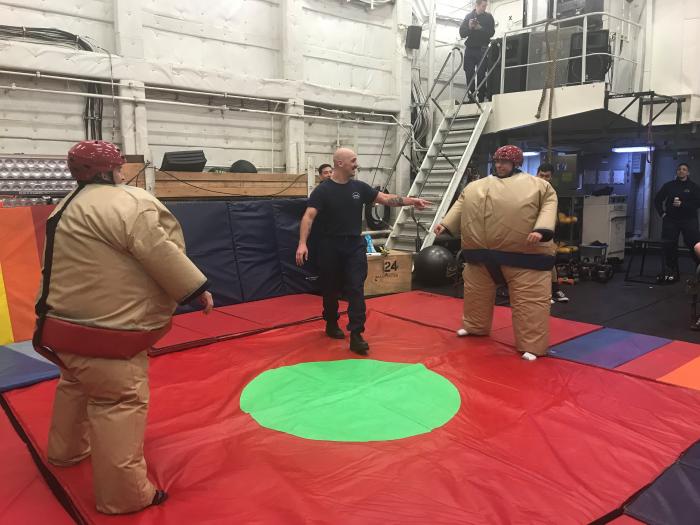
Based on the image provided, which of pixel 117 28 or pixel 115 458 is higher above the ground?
pixel 117 28

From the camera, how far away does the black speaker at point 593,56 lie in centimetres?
886

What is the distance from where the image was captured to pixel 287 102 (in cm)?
946

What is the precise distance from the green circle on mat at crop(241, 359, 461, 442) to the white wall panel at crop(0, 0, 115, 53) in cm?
617

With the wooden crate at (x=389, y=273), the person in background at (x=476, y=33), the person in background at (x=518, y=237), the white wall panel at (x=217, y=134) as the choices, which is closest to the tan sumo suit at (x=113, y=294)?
the person in background at (x=518, y=237)

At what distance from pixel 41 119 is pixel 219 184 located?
247 cm

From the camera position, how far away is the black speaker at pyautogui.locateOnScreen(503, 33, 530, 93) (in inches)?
388

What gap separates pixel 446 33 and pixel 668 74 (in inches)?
184

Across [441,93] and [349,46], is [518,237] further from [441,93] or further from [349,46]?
[441,93]

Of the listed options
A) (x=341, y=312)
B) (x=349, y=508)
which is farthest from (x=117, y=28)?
(x=349, y=508)

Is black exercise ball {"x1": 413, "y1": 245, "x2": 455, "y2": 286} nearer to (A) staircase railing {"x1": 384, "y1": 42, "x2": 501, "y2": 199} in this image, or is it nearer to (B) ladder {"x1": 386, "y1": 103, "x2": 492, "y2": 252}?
(B) ladder {"x1": 386, "y1": 103, "x2": 492, "y2": 252}

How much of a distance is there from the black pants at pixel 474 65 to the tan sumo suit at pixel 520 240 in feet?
20.9

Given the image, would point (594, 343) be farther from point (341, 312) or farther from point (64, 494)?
point (64, 494)

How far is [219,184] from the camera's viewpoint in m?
7.71

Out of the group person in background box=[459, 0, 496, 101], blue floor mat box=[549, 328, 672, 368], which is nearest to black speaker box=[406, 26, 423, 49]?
person in background box=[459, 0, 496, 101]
